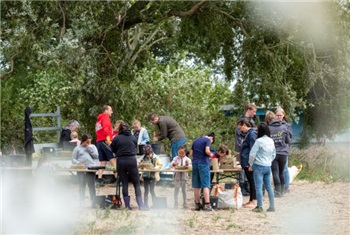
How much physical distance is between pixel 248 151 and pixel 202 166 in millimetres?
1011

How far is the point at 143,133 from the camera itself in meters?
19.1

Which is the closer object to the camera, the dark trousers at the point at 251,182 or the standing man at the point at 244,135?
the dark trousers at the point at 251,182

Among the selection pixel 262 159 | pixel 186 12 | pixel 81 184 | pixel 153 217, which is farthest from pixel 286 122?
pixel 186 12

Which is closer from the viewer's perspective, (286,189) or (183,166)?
(183,166)

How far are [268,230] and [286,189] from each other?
5.66m

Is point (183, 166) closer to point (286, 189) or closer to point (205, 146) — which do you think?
point (205, 146)

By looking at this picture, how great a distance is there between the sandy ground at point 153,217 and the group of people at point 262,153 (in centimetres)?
32

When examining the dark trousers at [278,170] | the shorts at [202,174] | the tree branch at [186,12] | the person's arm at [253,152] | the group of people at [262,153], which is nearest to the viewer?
the person's arm at [253,152]

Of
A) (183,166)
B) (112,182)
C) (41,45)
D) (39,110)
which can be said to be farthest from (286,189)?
(39,110)

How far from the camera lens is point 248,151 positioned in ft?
51.0

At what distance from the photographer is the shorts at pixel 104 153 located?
17906mm

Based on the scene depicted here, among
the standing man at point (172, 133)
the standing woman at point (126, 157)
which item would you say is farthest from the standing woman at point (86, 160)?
the standing man at point (172, 133)

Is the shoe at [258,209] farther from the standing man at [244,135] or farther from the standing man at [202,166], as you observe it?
the standing man at [244,135]

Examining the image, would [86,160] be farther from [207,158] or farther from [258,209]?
[258,209]
